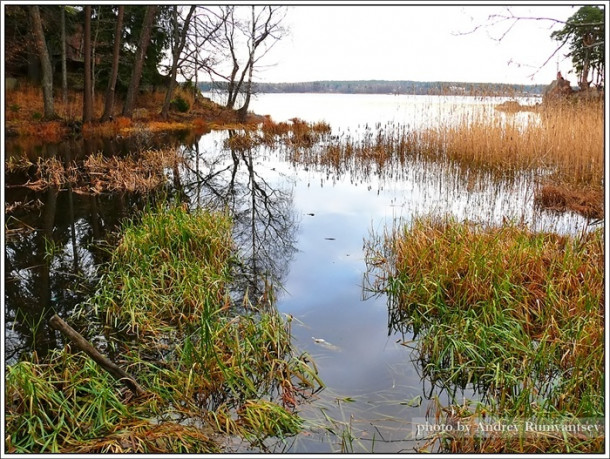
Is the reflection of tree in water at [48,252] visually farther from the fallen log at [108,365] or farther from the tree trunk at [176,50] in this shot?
the tree trunk at [176,50]

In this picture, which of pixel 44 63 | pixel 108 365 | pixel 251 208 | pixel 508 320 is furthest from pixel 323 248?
pixel 44 63

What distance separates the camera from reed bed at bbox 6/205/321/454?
2.98 meters

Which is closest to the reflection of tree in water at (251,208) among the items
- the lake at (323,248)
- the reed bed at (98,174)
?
the lake at (323,248)

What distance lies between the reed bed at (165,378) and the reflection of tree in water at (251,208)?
87cm

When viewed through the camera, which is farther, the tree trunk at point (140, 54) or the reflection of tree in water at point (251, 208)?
the tree trunk at point (140, 54)

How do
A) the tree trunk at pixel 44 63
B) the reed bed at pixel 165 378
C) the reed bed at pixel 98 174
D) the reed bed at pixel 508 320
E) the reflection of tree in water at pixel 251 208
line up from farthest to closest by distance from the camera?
1. the tree trunk at pixel 44 63
2. the reed bed at pixel 98 174
3. the reflection of tree in water at pixel 251 208
4. the reed bed at pixel 508 320
5. the reed bed at pixel 165 378

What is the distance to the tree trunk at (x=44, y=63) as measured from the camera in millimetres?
16609

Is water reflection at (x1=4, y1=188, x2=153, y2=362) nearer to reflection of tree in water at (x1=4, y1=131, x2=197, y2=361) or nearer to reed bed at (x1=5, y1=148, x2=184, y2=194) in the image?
reflection of tree in water at (x1=4, y1=131, x2=197, y2=361)

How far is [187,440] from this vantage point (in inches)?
117

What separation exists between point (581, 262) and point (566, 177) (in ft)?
17.6

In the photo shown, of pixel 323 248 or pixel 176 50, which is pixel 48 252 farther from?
pixel 176 50

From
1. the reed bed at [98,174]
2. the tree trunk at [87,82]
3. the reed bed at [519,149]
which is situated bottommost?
the reed bed at [98,174]

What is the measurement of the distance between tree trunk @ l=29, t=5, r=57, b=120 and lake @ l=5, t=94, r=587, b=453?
4.82m

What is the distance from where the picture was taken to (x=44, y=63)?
59.0 feet
